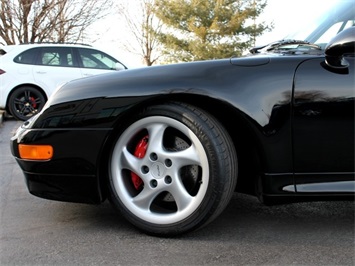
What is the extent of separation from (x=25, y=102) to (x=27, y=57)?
38.7 inches

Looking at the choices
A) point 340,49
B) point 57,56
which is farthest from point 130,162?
point 57,56

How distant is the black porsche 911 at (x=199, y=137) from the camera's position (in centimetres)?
222

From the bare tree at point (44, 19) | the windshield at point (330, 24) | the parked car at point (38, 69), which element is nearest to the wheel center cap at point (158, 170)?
the windshield at point (330, 24)

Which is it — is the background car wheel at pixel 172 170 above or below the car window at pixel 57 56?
below

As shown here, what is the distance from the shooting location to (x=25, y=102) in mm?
8750

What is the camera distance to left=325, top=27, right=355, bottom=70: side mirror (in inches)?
85.4

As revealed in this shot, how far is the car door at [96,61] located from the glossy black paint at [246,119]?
6842mm

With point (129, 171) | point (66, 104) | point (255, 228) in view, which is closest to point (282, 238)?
point (255, 228)

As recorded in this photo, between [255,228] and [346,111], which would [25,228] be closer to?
[255,228]

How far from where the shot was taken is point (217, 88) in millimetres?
Answer: 2271

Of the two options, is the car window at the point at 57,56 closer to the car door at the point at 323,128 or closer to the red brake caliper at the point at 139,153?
the red brake caliper at the point at 139,153

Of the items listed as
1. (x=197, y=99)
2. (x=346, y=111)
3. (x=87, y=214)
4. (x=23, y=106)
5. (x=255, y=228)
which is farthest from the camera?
(x=23, y=106)

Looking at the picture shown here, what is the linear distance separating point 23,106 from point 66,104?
681 cm

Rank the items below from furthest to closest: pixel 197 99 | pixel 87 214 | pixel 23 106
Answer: pixel 23 106
pixel 87 214
pixel 197 99
